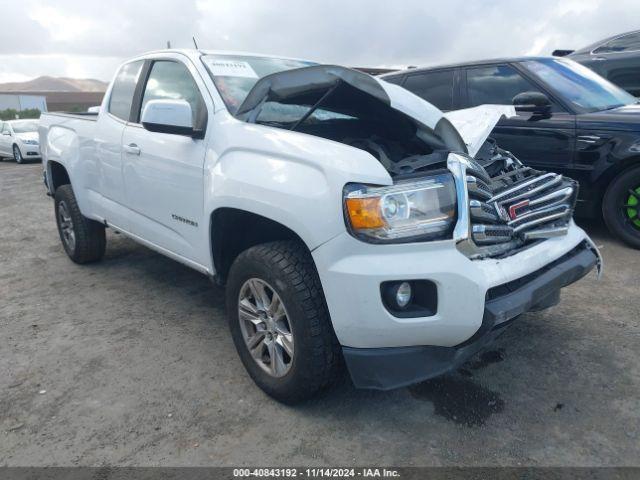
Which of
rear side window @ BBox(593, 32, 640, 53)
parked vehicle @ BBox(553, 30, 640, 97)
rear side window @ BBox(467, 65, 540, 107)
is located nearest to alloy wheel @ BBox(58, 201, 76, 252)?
rear side window @ BBox(467, 65, 540, 107)

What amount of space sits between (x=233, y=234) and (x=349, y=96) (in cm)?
98

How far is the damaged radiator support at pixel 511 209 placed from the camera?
2273mm

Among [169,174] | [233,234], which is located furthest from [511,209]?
[169,174]

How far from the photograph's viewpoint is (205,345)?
3258 mm

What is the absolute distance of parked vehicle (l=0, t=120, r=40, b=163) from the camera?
15758 millimetres

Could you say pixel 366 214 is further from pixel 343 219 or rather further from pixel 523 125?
pixel 523 125

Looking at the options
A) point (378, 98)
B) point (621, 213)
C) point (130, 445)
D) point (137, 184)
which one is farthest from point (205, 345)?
point (621, 213)

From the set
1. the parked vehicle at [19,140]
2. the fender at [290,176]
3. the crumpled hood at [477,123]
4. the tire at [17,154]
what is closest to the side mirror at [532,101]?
the crumpled hood at [477,123]

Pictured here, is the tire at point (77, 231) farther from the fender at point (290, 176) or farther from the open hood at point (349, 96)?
the open hood at point (349, 96)

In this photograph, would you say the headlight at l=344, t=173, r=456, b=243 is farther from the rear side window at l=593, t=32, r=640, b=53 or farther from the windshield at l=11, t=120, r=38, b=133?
the windshield at l=11, t=120, r=38, b=133

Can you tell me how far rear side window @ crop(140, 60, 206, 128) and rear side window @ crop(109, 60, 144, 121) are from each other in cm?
22

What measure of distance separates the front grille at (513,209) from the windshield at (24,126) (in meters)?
17.3

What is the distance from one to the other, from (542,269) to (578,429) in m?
0.73

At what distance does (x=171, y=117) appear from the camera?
2.88 metres
